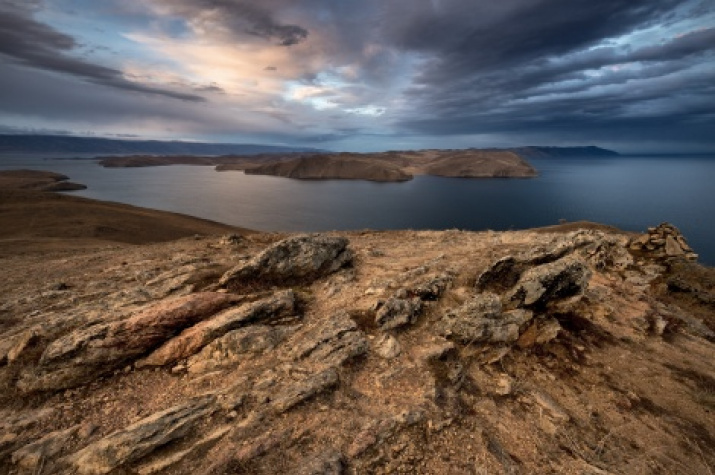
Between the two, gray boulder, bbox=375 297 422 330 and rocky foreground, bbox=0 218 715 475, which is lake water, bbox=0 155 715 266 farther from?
gray boulder, bbox=375 297 422 330

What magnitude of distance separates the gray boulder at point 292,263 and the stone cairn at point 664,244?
2873 cm

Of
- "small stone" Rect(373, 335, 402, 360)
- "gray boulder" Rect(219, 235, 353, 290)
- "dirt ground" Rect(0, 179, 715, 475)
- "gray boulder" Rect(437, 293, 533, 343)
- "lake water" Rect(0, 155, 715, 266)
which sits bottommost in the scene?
"lake water" Rect(0, 155, 715, 266)

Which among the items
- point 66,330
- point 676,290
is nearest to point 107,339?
point 66,330

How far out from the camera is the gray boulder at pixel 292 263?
1694 centimetres

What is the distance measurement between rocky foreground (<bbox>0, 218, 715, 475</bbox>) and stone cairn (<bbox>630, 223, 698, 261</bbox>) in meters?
12.5

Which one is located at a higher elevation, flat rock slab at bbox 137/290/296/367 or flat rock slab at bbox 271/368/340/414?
flat rock slab at bbox 137/290/296/367

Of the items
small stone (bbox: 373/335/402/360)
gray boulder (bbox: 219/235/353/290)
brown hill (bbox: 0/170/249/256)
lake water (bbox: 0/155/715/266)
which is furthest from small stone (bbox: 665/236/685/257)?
brown hill (bbox: 0/170/249/256)

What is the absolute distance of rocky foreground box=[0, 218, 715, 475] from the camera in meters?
10.0

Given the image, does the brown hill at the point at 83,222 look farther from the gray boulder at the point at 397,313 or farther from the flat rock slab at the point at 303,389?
the flat rock slab at the point at 303,389

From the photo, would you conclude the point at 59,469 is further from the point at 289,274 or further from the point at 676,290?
the point at 676,290

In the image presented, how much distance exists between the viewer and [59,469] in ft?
29.7

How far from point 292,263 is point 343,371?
22.9ft

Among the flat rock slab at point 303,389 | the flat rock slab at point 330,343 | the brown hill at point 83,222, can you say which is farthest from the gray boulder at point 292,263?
the brown hill at point 83,222

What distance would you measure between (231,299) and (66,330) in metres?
5.87
